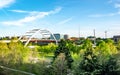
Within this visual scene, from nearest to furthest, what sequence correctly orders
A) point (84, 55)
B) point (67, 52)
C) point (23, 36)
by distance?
point (84, 55)
point (67, 52)
point (23, 36)

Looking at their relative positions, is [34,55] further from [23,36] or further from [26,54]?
[23,36]

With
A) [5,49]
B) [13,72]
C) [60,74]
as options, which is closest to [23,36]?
[5,49]

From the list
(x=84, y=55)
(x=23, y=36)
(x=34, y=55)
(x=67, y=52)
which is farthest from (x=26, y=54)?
(x=23, y=36)

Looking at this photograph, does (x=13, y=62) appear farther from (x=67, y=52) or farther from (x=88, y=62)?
(x=88, y=62)

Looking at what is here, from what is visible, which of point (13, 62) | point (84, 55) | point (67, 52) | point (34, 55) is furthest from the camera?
point (34, 55)

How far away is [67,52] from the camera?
19953mm

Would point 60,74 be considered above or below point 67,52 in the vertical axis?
below

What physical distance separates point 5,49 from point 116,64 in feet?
50.6

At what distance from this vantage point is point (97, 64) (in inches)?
534

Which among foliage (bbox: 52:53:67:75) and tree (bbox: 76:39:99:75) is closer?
tree (bbox: 76:39:99:75)

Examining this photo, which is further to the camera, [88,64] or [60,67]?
[60,67]

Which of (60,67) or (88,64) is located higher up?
(88,64)

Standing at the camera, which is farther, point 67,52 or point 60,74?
point 67,52

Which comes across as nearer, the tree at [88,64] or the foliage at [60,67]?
the tree at [88,64]
